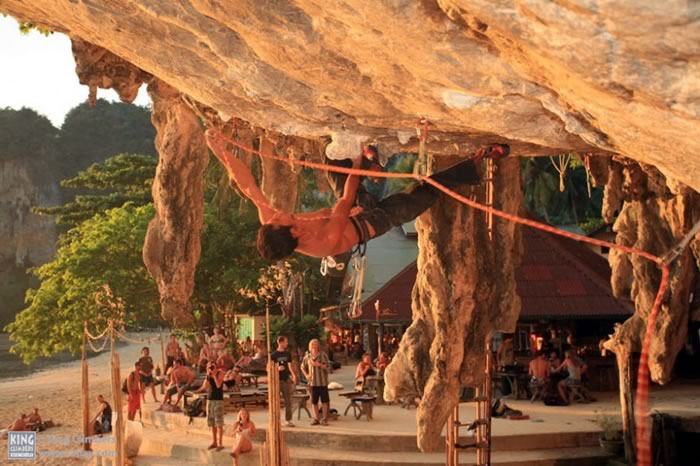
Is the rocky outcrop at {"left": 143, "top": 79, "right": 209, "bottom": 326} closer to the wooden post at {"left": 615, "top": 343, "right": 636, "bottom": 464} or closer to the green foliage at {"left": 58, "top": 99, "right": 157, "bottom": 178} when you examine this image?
the wooden post at {"left": 615, "top": 343, "right": 636, "bottom": 464}

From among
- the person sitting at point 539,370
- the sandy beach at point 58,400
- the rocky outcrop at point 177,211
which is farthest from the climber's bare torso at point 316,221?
the sandy beach at point 58,400

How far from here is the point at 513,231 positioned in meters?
10.1

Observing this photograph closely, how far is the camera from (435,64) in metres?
5.37

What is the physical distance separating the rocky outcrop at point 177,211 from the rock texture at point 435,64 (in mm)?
2557

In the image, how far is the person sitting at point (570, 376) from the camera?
17078mm

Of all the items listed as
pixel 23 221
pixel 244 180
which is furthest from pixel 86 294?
pixel 23 221

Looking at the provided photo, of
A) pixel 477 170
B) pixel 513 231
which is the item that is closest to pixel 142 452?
pixel 513 231

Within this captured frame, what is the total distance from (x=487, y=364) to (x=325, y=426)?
599 cm

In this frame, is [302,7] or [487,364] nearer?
[302,7]

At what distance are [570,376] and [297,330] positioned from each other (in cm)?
991

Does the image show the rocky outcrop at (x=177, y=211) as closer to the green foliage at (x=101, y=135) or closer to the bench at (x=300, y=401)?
the bench at (x=300, y=401)

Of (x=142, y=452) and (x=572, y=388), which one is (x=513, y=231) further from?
(x=142, y=452)

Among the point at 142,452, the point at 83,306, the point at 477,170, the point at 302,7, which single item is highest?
the point at 302,7
